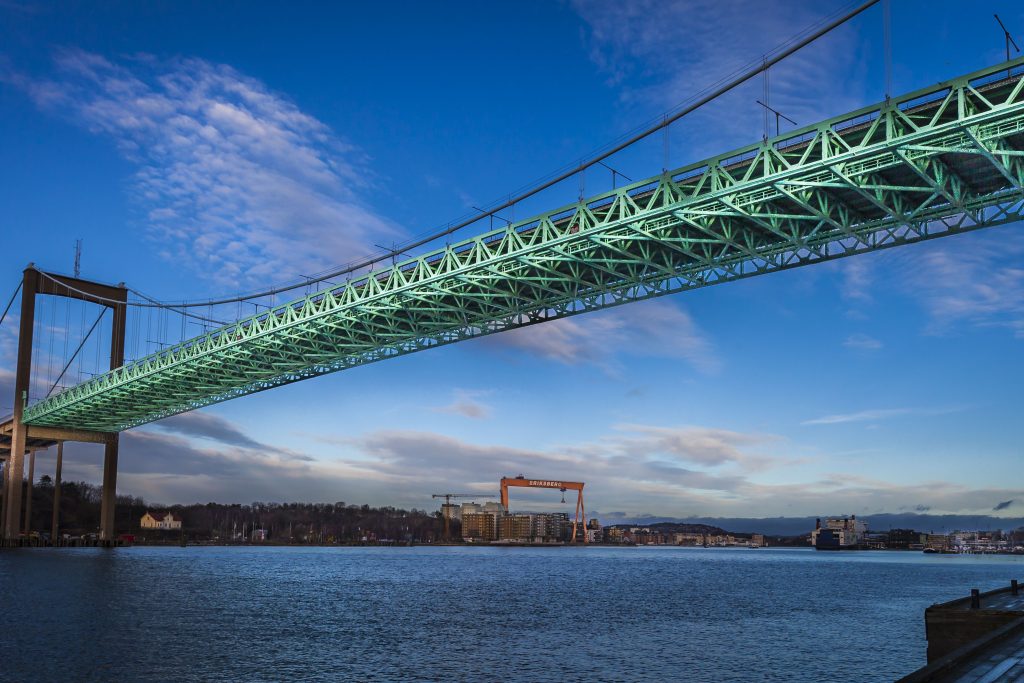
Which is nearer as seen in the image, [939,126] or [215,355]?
[939,126]

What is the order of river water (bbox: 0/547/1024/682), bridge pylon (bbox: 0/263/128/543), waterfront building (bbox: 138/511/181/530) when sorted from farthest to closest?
waterfront building (bbox: 138/511/181/530) < bridge pylon (bbox: 0/263/128/543) < river water (bbox: 0/547/1024/682)

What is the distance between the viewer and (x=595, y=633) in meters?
25.8

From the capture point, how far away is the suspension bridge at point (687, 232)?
76.3 feet

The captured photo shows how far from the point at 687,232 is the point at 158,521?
7034 inches

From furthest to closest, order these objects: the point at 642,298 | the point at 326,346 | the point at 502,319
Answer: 1. the point at 326,346
2. the point at 502,319
3. the point at 642,298

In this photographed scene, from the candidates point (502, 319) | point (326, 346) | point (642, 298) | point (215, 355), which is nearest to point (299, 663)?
point (642, 298)

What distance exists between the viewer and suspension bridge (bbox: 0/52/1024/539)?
76.3 feet

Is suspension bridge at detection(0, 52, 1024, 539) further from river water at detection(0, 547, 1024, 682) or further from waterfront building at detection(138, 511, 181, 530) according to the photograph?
waterfront building at detection(138, 511, 181, 530)

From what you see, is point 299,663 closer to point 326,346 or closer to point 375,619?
point 375,619

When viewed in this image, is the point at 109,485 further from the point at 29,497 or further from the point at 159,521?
the point at 159,521

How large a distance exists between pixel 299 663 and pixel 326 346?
35.7 meters

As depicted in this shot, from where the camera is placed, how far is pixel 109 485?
76875 millimetres

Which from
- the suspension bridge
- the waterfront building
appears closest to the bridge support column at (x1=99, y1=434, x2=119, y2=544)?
the suspension bridge

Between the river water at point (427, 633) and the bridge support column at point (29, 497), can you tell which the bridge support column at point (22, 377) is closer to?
the bridge support column at point (29, 497)
